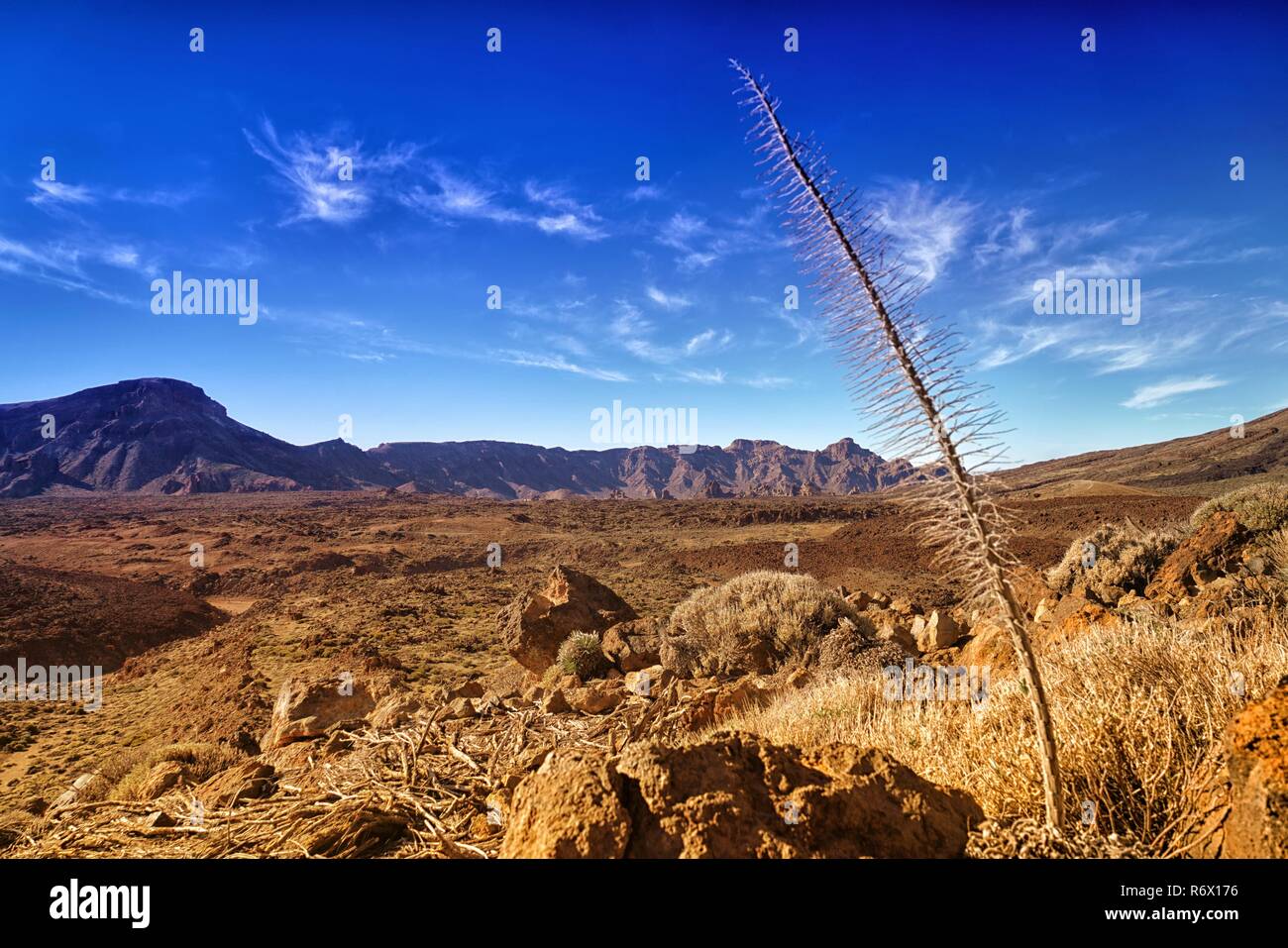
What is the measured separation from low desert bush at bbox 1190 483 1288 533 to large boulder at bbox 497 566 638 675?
388 inches

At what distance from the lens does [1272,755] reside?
5.56 feet

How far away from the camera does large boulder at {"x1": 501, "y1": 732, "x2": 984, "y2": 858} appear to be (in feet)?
6.43

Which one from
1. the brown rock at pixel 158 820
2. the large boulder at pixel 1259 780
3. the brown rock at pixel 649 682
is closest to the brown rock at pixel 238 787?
the brown rock at pixel 158 820

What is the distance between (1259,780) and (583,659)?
842cm

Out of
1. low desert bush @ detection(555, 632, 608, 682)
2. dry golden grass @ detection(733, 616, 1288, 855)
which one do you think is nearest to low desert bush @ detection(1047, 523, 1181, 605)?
dry golden grass @ detection(733, 616, 1288, 855)

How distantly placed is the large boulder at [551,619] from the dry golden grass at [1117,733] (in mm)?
7448

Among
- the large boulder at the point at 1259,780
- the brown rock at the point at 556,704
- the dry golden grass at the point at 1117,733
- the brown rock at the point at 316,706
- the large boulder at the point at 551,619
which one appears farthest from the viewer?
the large boulder at the point at 551,619

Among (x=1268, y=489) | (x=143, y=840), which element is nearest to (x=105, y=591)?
(x=143, y=840)

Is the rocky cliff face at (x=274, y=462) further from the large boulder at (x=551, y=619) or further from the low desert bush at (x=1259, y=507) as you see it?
the large boulder at (x=551, y=619)

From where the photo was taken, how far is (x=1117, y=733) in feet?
7.84

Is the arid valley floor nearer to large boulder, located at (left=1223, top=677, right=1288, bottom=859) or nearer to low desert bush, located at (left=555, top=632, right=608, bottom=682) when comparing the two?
low desert bush, located at (left=555, top=632, right=608, bottom=682)

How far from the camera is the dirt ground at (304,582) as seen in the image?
11.3 meters

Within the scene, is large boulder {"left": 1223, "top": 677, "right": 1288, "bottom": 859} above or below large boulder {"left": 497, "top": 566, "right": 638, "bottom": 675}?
above
